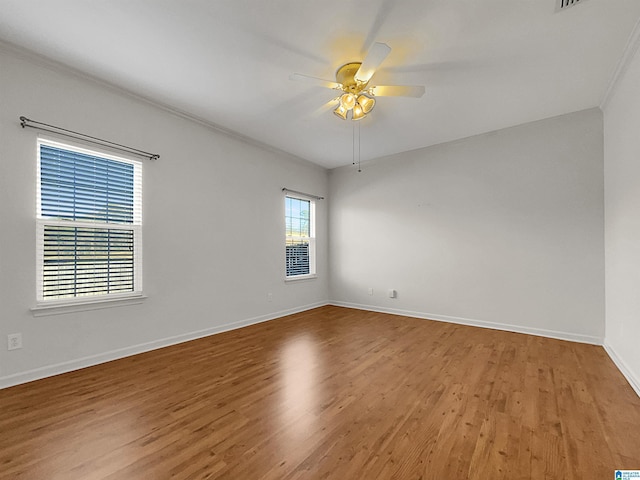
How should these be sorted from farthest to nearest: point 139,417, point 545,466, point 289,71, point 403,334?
point 403,334 < point 289,71 < point 139,417 < point 545,466

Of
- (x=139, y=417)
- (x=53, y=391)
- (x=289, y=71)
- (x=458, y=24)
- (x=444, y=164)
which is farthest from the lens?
(x=444, y=164)

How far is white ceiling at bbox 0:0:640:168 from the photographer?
1984 millimetres

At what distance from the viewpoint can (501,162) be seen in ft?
13.2

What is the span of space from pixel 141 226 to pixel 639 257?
4581 millimetres

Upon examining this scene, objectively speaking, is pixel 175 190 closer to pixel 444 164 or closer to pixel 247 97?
pixel 247 97

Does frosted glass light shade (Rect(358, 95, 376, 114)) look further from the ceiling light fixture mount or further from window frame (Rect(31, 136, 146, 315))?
window frame (Rect(31, 136, 146, 315))

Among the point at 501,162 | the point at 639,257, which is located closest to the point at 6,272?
the point at 639,257

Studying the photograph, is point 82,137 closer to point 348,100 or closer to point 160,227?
point 160,227

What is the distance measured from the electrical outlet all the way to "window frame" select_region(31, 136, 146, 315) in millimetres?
203

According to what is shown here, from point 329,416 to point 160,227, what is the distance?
2.71 m

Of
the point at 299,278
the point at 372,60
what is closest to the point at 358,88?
the point at 372,60

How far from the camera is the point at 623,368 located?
261 cm

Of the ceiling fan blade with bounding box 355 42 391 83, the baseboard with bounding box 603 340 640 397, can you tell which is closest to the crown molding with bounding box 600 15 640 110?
the ceiling fan blade with bounding box 355 42 391 83

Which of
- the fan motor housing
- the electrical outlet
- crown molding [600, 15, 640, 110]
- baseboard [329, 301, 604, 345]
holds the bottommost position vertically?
baseboard [329, 301, 604, 345]
